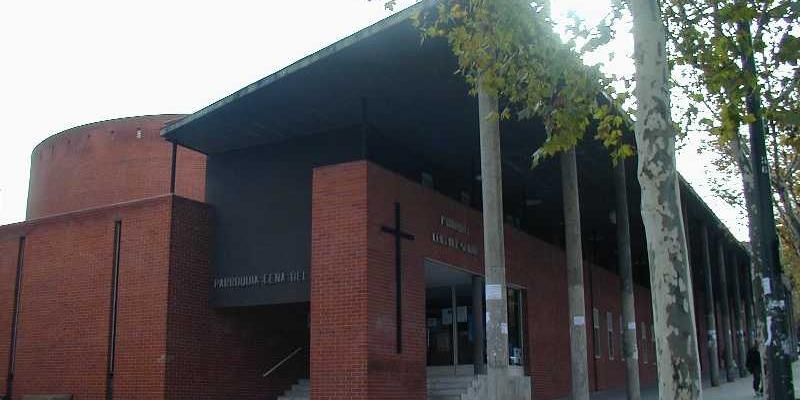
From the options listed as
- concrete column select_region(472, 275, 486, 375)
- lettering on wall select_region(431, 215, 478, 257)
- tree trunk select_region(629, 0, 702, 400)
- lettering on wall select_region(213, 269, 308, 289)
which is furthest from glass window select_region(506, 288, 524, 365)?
tree trunk select_region(629, 0, 702, 400)

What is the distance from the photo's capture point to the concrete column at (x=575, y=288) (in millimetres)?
17922

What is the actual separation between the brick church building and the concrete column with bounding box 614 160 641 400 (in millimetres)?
1039

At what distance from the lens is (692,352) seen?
774 centimetres

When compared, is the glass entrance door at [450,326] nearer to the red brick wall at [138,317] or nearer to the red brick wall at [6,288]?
the red brick wall at [138,317]

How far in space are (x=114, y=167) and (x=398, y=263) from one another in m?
19.0

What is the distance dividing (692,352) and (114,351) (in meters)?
13.4

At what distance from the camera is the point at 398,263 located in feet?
53.5

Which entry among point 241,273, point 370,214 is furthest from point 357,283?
point 241,273

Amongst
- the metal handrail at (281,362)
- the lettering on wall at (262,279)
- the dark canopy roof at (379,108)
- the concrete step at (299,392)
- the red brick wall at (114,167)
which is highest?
the red brick wall at (114,167)

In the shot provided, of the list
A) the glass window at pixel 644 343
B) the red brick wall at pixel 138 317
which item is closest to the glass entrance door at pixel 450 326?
the red brick wall at pixel 138 317

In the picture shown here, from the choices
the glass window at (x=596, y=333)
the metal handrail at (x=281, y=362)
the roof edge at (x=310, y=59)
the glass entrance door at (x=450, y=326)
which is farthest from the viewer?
the glass window at (x=596, y=333)

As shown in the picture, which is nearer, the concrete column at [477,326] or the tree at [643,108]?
the tree at [643,108]

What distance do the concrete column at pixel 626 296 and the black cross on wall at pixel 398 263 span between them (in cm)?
713

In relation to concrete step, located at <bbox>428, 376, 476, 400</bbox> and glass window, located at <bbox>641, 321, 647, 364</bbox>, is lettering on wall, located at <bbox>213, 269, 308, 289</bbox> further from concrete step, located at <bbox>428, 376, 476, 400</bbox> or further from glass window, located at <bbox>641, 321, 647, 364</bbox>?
glass window, located at <bbox>641, 321, 647, 364</bbox>
